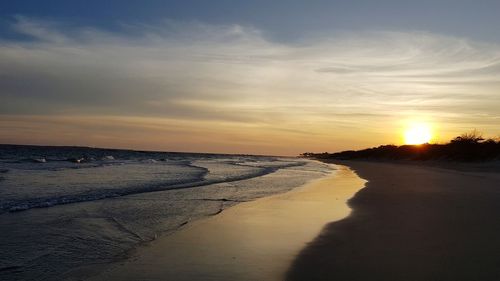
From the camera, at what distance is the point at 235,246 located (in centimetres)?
792

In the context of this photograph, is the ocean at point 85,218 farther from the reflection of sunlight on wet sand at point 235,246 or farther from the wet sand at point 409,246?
the wet sand at point 409,246

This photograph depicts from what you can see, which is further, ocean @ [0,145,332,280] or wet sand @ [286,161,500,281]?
ocean @ [0,145,332,280]

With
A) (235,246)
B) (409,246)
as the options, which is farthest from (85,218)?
(409,246)

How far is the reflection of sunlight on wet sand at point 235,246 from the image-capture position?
620cm

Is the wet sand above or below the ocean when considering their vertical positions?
above

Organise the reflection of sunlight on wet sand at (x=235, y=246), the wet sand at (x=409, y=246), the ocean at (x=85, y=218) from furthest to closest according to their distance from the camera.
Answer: the ocean at (x=85, y=218) → the reflection of sunlight on wet sand at (x=235, y=246) → the wet sand at (x=409, y=246)

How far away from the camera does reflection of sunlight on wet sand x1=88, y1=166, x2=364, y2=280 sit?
6.20 m

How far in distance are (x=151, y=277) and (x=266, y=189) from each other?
13.5 metres

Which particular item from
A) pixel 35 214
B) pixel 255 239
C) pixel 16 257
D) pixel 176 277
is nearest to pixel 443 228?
pixel 255 239

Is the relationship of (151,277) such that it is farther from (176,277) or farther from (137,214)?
(137,214)

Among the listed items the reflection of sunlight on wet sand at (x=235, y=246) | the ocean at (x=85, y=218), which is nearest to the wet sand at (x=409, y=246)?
the reflection of sunlight on wet sand at (x=235, y=246)

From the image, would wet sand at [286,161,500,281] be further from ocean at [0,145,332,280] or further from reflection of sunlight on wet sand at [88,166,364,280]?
ocean at [0,145,332,280]

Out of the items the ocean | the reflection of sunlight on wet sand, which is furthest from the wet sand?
the ocean

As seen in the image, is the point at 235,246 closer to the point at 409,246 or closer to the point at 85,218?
the point at 409,246
